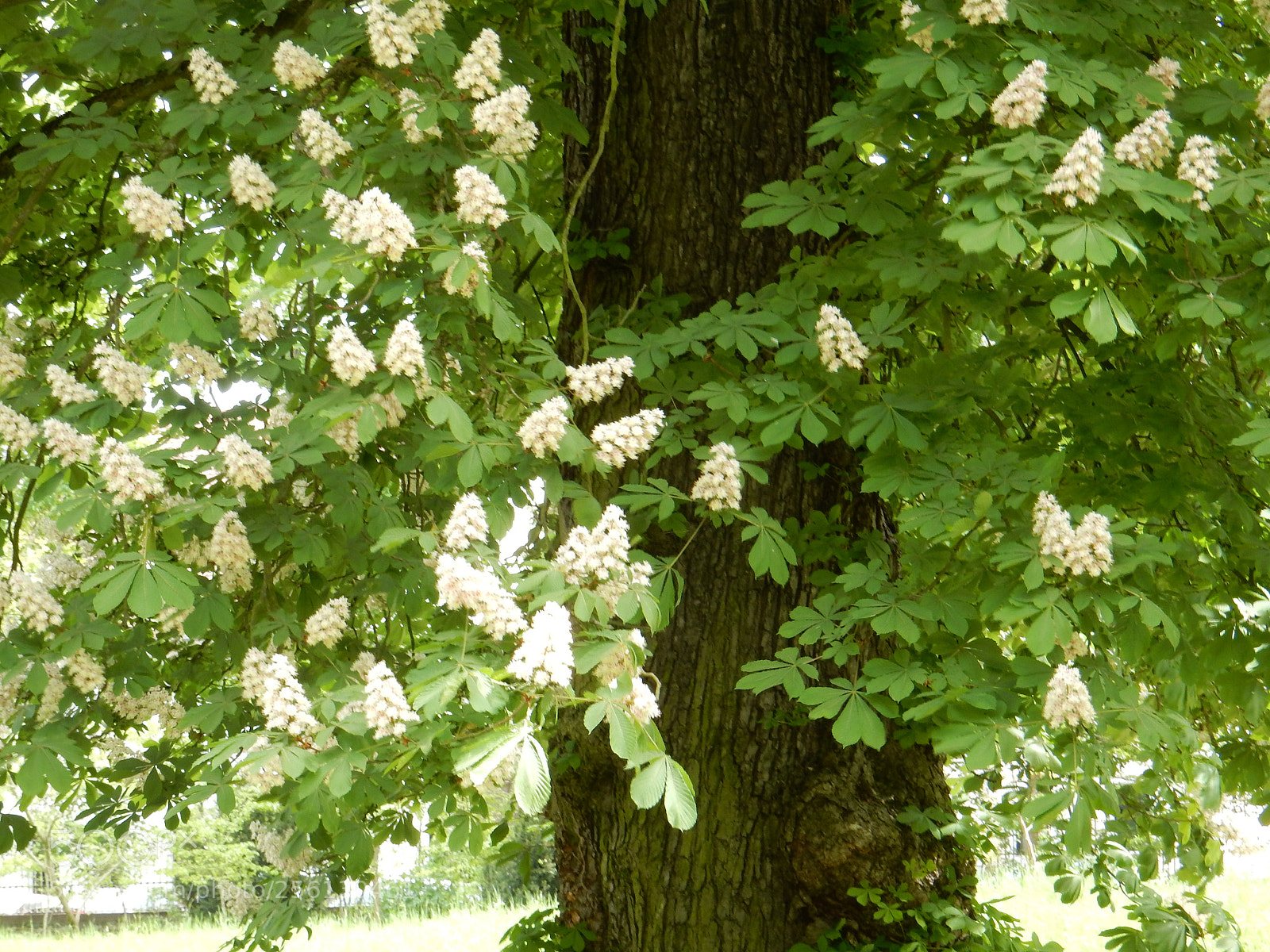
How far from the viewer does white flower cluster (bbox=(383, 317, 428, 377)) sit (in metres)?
2.28

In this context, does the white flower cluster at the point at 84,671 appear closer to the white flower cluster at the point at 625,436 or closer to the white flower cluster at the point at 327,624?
the white flower cluster at the point at 327,624

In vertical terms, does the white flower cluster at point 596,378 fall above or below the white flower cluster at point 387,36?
below

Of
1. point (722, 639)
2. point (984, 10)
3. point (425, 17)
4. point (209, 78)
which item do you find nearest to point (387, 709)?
point (425, 17)

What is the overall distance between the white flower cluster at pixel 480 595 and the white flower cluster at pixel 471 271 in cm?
63

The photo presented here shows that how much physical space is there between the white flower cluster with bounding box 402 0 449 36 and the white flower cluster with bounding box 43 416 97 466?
1.16 meters

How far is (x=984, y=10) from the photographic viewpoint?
251cm

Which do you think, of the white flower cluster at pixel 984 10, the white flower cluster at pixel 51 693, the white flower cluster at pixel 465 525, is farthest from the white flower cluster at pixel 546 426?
the white flower cluster at pixel 51 693

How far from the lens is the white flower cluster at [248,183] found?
2.58 metres

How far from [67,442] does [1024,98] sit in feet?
7.18

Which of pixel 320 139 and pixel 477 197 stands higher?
pixel 320 139

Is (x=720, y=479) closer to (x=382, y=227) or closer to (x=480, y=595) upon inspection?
(x=480, y=595)

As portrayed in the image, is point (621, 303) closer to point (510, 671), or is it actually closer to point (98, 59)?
point (98, 59)

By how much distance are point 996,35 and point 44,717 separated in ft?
9.34

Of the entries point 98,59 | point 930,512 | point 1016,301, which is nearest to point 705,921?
point 930,512
